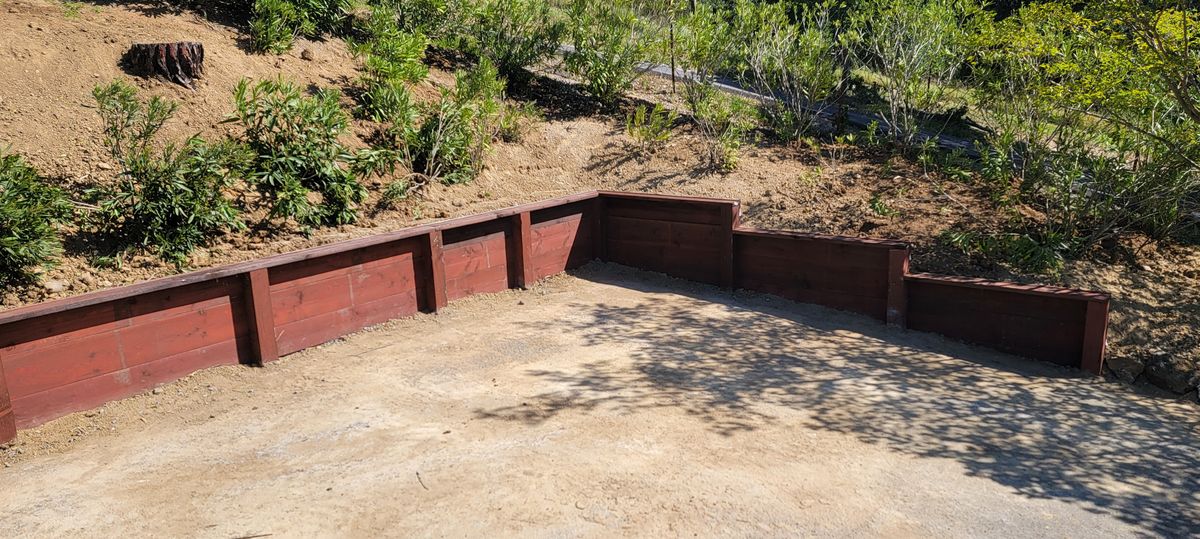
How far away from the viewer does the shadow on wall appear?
669 centimetres

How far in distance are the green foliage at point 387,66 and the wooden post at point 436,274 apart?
2453 millimetres

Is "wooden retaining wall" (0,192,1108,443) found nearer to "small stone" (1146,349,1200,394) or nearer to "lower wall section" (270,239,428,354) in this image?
"lower wall section" (270,239,428,354)

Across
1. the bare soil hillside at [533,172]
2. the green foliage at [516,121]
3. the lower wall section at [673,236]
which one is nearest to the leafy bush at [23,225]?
the bare soil hillside at [533,172]

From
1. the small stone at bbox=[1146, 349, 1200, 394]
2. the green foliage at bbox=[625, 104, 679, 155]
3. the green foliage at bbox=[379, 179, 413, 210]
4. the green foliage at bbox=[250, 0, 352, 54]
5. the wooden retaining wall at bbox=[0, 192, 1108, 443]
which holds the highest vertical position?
the green foliage at bbox=[250, 0, 352, 54]

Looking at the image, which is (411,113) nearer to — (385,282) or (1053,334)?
(385,282)

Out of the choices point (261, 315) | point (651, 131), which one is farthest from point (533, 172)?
point (261, 315)

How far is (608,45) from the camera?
14.7 m

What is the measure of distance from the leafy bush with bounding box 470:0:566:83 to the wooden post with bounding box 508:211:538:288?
4399 mm

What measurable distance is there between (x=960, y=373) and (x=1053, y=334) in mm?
1175

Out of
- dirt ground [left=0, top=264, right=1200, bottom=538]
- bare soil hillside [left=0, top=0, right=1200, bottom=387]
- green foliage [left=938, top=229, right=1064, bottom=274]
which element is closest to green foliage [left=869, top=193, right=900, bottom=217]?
bare soil hillside [left=0, top=0, right=1200, bottom=387]

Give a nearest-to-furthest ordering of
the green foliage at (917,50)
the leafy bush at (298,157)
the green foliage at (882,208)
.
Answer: the leafy bush at (298,157) < the green foliage at (882,208) < the green foliage at (917,50)

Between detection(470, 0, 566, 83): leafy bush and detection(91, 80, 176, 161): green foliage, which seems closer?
detection(91, 80, 176, 161): green foliage

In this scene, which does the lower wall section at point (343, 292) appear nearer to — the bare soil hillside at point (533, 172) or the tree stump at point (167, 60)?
the bare soil hillside at point (533, 172)

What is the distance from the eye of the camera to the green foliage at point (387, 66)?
459 inches
